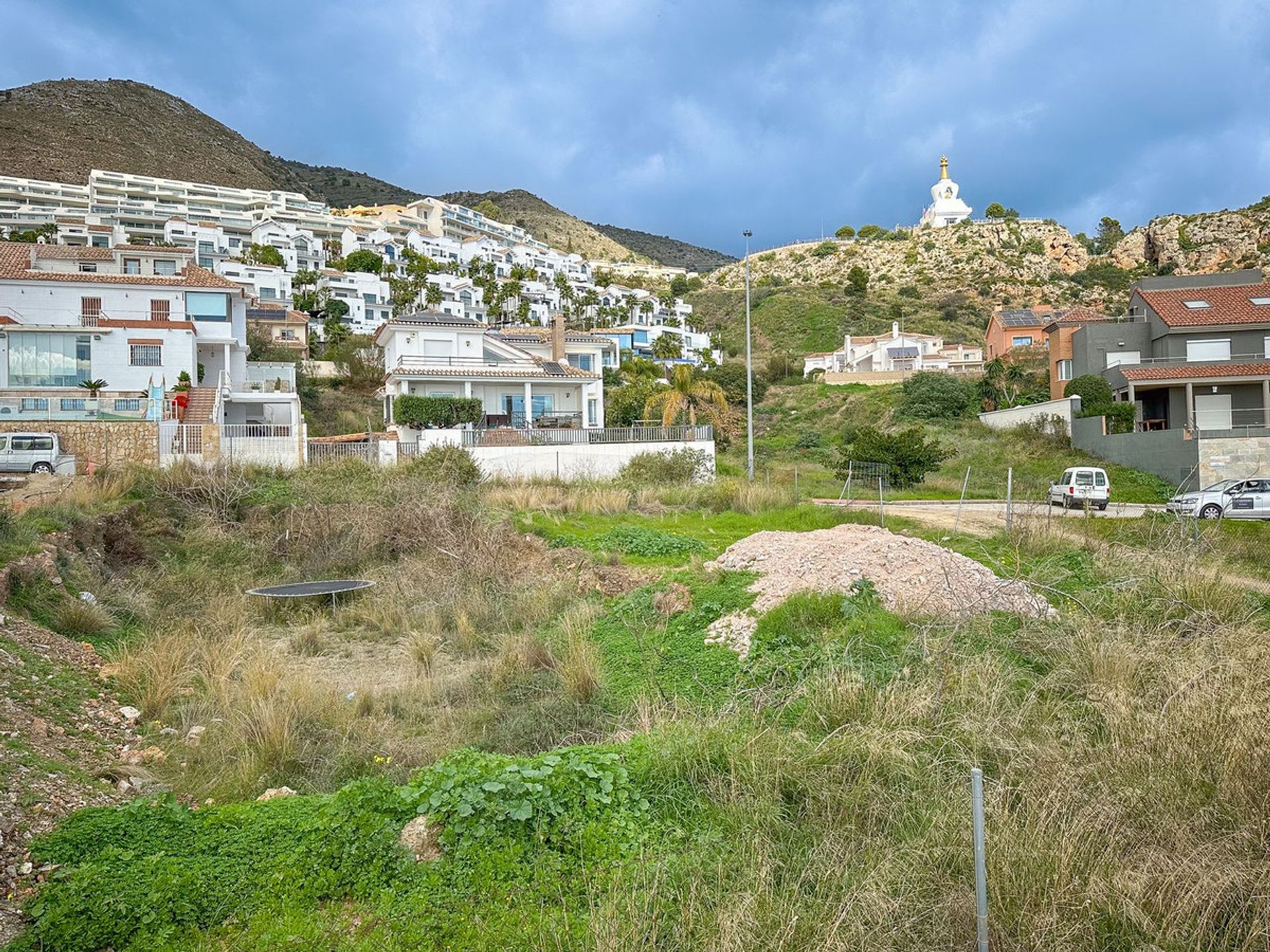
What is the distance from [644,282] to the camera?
124250 millimetres

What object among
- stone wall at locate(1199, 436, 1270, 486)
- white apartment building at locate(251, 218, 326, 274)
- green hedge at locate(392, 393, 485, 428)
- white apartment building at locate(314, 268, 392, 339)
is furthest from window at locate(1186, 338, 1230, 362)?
white apartment building at locate(251, 218, 326, 274)

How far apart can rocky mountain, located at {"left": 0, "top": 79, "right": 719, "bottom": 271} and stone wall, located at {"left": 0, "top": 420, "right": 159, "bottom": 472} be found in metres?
108

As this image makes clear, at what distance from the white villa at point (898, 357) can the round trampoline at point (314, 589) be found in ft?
170

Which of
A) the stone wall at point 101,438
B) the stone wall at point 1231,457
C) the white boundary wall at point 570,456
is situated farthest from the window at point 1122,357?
the stone wall at point 101,438

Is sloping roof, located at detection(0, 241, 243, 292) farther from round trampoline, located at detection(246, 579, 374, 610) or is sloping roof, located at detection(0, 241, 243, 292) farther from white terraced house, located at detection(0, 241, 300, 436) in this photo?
round trampoline, located at detection(246, 579, 374, 610)

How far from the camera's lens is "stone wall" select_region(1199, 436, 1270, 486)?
25.7m

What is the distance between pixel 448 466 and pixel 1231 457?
26013mm

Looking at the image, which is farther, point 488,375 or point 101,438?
point 488,375

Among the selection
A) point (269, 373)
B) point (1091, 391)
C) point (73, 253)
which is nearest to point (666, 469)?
point (1091, 391)

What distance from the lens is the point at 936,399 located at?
45406mm

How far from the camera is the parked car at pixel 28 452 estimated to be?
23297 millimetres

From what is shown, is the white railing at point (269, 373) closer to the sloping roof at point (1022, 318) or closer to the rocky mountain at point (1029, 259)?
the sloping roof at point (1022, 318)

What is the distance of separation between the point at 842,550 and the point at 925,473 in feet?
70.0

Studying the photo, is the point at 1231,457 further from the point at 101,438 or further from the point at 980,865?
the point at 101,438
